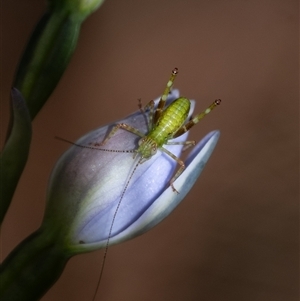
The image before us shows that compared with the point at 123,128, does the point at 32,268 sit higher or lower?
lower

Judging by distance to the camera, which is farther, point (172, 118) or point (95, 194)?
point (172, 118)

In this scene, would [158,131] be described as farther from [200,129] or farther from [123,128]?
[200,129]

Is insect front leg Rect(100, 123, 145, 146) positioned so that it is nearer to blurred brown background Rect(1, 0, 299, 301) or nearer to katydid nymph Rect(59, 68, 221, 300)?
katydid nymph Rect(59, 68, 221, 300)

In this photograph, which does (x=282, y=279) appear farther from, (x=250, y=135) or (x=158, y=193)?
(x=158, y=193)

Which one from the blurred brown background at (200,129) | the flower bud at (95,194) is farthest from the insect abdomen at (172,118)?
the blurred brown background at (200,129)

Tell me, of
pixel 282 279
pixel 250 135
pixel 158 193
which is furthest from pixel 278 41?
pixel 158 193

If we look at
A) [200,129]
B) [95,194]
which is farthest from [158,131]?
[200,129]
